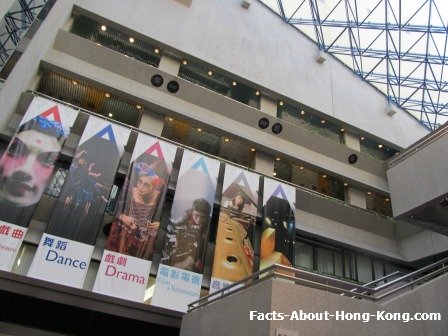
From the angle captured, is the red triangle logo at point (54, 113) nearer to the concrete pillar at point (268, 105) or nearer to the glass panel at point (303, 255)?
the concrete pillar at point (268, 105)

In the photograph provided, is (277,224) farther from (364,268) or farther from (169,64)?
(169,64)

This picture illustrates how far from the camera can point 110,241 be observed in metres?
14.6

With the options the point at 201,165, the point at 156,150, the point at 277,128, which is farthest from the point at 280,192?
the point at 156,150

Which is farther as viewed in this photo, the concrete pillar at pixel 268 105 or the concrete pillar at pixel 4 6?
the concrete pillar at pixel 268 105

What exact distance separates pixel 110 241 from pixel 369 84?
2366cm

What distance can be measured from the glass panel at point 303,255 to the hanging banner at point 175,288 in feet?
25.0

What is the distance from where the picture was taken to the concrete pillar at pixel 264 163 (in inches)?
883

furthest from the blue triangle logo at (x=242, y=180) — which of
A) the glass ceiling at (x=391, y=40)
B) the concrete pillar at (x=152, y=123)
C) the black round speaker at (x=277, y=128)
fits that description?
the glass ceiling at (x=391, y=40)

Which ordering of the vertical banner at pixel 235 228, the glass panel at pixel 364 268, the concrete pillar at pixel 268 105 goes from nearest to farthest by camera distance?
the vertical banner at pixel 235 228 < the glass panel at pixel 364 268 < the concrete pillar at pixel 268 105

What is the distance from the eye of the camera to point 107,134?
17406 millimetres

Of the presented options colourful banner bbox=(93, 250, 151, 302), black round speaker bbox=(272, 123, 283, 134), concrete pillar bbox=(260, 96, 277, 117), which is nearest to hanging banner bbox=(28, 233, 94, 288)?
colourful banner bbox=(93, 250, 151, 302)

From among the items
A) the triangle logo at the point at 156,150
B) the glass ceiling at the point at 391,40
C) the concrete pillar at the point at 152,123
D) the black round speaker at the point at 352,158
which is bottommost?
the triangle logo at the point at 156,150

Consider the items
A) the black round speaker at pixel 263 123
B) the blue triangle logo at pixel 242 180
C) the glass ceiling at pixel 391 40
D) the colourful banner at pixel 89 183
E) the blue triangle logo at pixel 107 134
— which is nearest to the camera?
the colourful banner at pixel 89 183

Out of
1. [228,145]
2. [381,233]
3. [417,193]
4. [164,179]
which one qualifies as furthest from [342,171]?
[417,193]
